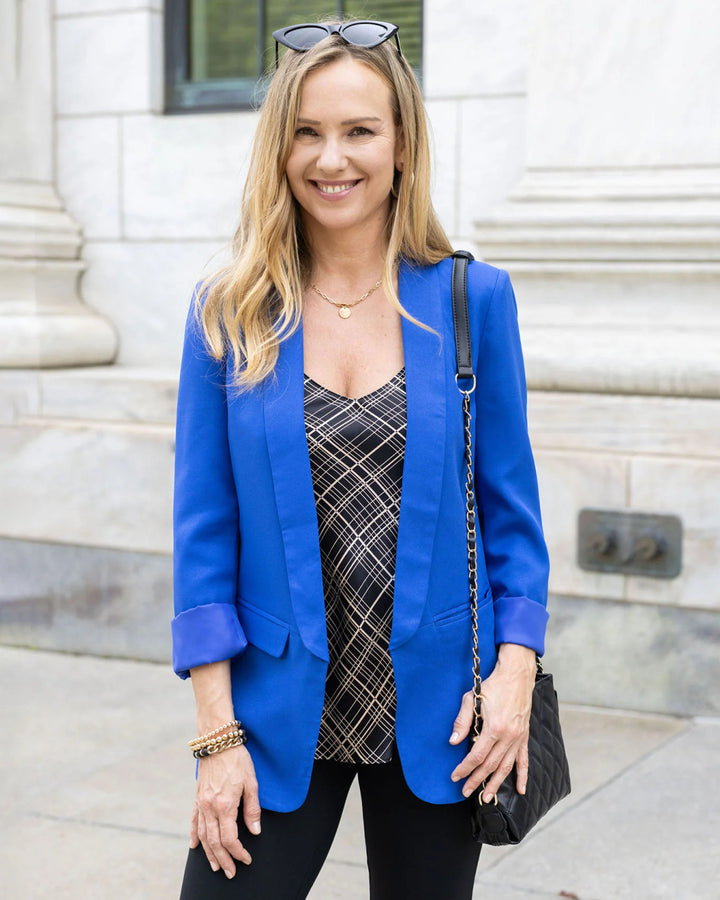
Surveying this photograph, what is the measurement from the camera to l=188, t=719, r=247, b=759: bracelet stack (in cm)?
211

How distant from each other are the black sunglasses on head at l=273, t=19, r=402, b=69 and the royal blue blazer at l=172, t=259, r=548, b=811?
19.3 inches

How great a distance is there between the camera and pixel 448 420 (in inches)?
84.4

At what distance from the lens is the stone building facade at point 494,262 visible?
5121mm

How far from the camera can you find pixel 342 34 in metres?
2.19

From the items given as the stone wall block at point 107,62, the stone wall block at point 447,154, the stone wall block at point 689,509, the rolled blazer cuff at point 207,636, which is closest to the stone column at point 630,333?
the stone wall block at point 689,509

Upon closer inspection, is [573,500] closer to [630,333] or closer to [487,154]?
[630,333]

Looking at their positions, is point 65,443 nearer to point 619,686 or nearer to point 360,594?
point 619,686

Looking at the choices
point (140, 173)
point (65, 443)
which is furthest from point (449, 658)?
point (140, 173)

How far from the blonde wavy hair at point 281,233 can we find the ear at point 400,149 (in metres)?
0.02

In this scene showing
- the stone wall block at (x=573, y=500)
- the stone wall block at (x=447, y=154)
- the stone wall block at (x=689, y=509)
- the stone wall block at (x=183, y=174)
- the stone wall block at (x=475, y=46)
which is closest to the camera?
the stone wall block at (x=689, y=509)

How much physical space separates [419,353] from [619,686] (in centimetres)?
335

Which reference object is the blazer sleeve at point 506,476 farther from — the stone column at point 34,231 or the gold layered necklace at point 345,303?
the stone column at point 34,231

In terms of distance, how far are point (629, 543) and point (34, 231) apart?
3.64 meters

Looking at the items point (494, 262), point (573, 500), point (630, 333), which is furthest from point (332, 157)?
point (494, 262)
